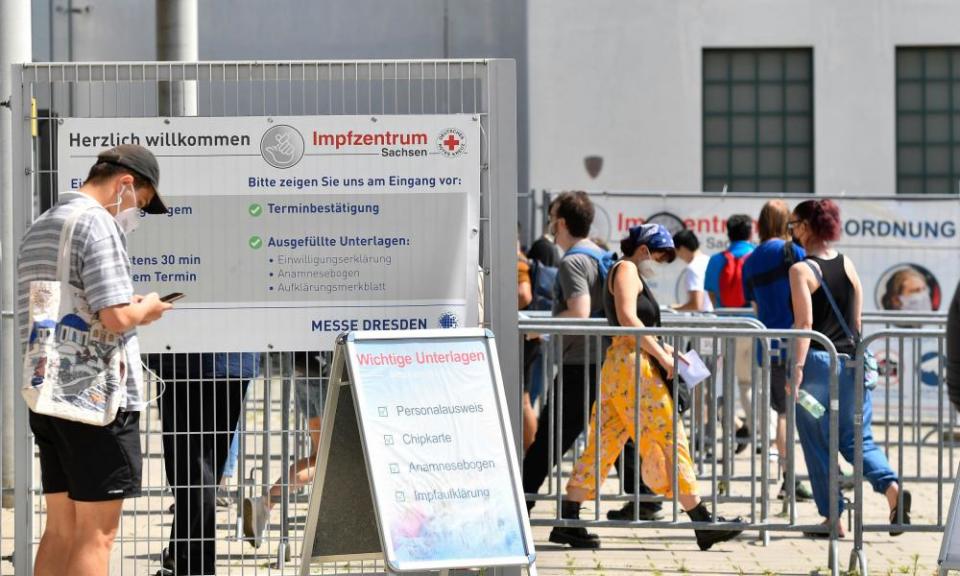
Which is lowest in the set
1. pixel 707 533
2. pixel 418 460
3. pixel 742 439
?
pixel 707 533

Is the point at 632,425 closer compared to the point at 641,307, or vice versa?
the point at 632,425

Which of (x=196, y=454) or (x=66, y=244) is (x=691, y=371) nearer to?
(x=196, y=454)

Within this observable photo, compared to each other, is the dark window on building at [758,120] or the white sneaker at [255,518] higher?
the dark window on building at [758,120]

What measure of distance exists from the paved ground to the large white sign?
0.66m

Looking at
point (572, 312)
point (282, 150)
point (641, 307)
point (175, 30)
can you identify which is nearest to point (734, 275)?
point (572, 312)

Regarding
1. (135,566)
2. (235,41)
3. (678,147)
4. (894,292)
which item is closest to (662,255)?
(135,566)

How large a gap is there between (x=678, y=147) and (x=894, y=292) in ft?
21.0

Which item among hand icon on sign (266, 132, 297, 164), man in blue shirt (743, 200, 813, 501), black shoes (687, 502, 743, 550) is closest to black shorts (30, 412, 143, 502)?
hand icon on sign (266, 132, 297, 164)

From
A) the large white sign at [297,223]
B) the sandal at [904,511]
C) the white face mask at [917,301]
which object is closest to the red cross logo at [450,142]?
the large white sign at [297,223]

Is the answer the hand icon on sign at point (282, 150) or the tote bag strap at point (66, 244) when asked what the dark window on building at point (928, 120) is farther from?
the tote bag strap at point (66, 244)

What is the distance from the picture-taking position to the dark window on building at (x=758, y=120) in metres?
20.3

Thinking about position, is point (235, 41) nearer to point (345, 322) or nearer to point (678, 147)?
point (678, 147)

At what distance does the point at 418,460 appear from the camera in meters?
5.73

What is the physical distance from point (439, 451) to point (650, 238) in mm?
2592
